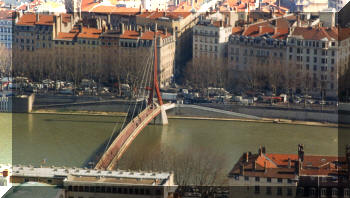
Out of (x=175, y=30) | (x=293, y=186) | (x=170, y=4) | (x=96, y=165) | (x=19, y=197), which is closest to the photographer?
(x=19, y=197)

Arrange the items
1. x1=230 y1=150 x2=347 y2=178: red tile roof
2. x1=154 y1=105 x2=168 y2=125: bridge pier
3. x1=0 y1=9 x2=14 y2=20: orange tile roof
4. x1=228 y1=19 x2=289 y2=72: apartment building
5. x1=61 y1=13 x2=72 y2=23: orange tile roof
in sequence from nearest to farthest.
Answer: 1. x1=230 y1=150 x2=347 y2=178: red tile roof
2. x1=154 y1=105 x2=168 y2=125: bridge pier
3. x1=228 y1=19 x2=289 y2=72: apartment building
4. x1=61 y1=13 x2=72 y2=23: orange tile roof
5. x1=0 y1=9 x2=14 y2=20: orange tile roof

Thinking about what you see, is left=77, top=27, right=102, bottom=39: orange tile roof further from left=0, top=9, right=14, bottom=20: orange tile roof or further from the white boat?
the white boat

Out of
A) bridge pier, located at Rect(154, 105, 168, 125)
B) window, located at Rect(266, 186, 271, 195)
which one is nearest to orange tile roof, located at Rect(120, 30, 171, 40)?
bridge pier, located at Rect(154, 105, 168, 125)

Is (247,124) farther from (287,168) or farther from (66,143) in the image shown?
(287,168)

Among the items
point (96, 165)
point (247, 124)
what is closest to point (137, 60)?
point (247, 124)

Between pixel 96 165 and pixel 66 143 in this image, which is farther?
pixel 66 143

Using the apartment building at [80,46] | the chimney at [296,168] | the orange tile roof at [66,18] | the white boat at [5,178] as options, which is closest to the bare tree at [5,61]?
the apartment building at [80,46]

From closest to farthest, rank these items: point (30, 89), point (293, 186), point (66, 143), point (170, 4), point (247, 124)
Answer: point (293, 186) → point (66, 143) → point (247, 124) → point (30, 89) → point (170, 4)

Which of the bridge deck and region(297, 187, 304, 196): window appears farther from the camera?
the bridge deck

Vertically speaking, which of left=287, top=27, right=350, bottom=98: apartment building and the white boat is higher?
left=287, top=27, right=350, bottom=98: apartment building
